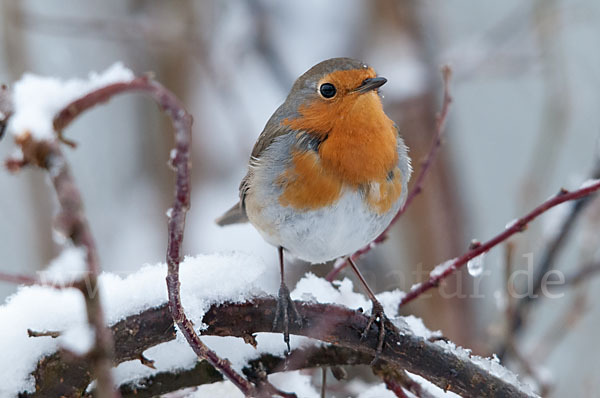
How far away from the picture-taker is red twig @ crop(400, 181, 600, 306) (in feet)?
5.02

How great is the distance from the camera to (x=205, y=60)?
4.40 m

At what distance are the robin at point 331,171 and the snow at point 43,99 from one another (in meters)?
1.13

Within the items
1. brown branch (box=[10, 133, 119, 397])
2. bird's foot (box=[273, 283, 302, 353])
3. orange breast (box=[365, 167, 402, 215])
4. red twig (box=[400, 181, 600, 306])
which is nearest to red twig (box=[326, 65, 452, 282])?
orange breast (box=[365, 167, 402, 215])

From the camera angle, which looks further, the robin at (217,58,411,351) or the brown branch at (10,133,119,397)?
the robin at (217,58,411,351)

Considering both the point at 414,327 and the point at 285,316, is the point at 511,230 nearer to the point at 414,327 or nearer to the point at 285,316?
the point at 414,327

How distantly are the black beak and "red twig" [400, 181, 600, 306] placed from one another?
68 centimetres

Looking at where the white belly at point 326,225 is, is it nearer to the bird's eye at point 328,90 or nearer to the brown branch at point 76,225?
the bird's eye at point 328,90

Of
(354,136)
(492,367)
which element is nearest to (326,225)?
(354,136)

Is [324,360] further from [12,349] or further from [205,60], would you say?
[205,60]

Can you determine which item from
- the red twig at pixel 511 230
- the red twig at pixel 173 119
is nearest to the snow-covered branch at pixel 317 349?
the red twig at pixel 511 230

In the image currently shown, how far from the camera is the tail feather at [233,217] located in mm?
2639

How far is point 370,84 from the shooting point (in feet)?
7.06

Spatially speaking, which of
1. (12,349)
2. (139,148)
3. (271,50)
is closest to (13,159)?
(12,349)

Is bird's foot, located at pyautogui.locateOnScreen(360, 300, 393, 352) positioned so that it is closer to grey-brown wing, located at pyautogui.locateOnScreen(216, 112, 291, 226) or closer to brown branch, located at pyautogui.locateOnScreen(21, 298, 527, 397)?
brown branch, located at pyautogui.locateOnScreen(21, 298, 527, 397)
